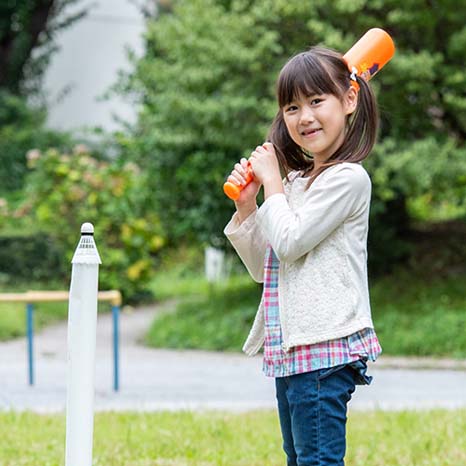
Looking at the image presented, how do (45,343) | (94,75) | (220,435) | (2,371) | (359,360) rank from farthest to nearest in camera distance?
(94,75)
(45,343)
(2,371)
(220,435)
(359,360)

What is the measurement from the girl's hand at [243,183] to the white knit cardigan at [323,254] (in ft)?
0.42

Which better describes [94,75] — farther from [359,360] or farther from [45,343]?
[359,360]

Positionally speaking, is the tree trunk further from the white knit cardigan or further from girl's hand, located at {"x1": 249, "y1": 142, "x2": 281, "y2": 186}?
the white knit cardigan

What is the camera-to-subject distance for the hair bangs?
2.49 metres

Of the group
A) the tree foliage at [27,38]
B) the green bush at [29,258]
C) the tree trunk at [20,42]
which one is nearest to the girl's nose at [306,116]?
the green bush at [29,258]

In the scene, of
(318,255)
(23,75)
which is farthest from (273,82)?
(23,75)

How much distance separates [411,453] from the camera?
434cm

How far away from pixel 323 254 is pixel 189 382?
5.42 meters

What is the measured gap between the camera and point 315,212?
2.40 meters

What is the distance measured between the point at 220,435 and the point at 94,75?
16.8m

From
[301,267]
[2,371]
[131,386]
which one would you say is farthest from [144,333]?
[301,267]

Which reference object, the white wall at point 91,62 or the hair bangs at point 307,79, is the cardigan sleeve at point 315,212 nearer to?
the hair bangs at point 307,79

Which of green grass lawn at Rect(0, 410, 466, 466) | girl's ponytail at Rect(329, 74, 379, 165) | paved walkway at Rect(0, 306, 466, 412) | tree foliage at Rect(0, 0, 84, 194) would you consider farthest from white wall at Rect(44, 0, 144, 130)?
girl's ponytail at Rect(329, 74, 379, 165)

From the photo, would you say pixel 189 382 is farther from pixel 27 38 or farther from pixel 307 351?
pixel 27 38
